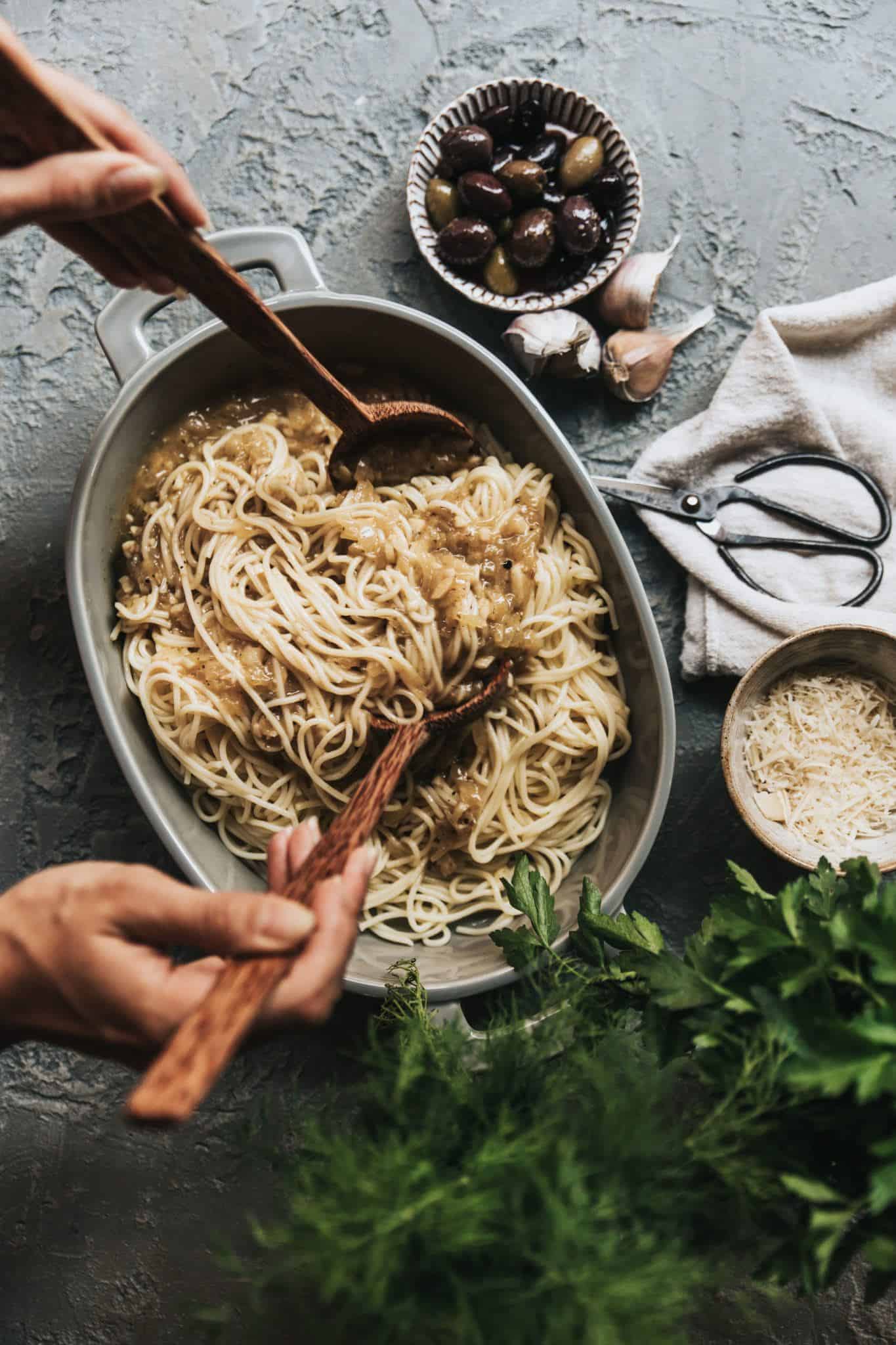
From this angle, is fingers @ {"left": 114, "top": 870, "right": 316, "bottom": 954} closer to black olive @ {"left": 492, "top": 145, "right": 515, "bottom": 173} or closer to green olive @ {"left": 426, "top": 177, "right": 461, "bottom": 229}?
green olive @ {"left": 426, "top": 177, "right": 461, "bottom": 229}

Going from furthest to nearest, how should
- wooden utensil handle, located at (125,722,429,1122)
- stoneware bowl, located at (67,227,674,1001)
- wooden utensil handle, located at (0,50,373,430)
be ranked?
stoneware bowl, located at (67,227,674,1001)
wooden utensil handle, located at (0,50,373,430)
wooden utensil handle, located at (125,722,429,1122)

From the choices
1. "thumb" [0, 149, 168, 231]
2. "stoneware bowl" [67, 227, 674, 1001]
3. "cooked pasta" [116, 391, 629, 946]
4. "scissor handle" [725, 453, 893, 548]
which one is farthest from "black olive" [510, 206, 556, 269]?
"thumb" [0, 149, 168, 231]

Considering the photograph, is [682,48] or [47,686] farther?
[682,48]

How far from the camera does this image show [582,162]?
8.28 feet

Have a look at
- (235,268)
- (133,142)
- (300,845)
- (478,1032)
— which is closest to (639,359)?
(235,268)

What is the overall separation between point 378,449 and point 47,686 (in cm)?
108

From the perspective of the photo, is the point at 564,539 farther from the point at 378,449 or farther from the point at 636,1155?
the point at 636,1155

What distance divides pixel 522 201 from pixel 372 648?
1.27 metres

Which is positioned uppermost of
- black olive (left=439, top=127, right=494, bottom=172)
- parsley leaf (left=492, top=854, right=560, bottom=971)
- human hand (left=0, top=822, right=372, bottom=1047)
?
black olive (left=439, top=127, right=494, bottom=172)

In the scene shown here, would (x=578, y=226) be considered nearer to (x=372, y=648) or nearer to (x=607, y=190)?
(x=607, y=190)

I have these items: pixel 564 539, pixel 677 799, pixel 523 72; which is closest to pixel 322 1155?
pixel 677 799

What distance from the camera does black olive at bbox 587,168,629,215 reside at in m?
2.54

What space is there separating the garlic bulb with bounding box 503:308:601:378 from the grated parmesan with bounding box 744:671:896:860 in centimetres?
99

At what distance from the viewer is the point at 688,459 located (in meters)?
2.57
